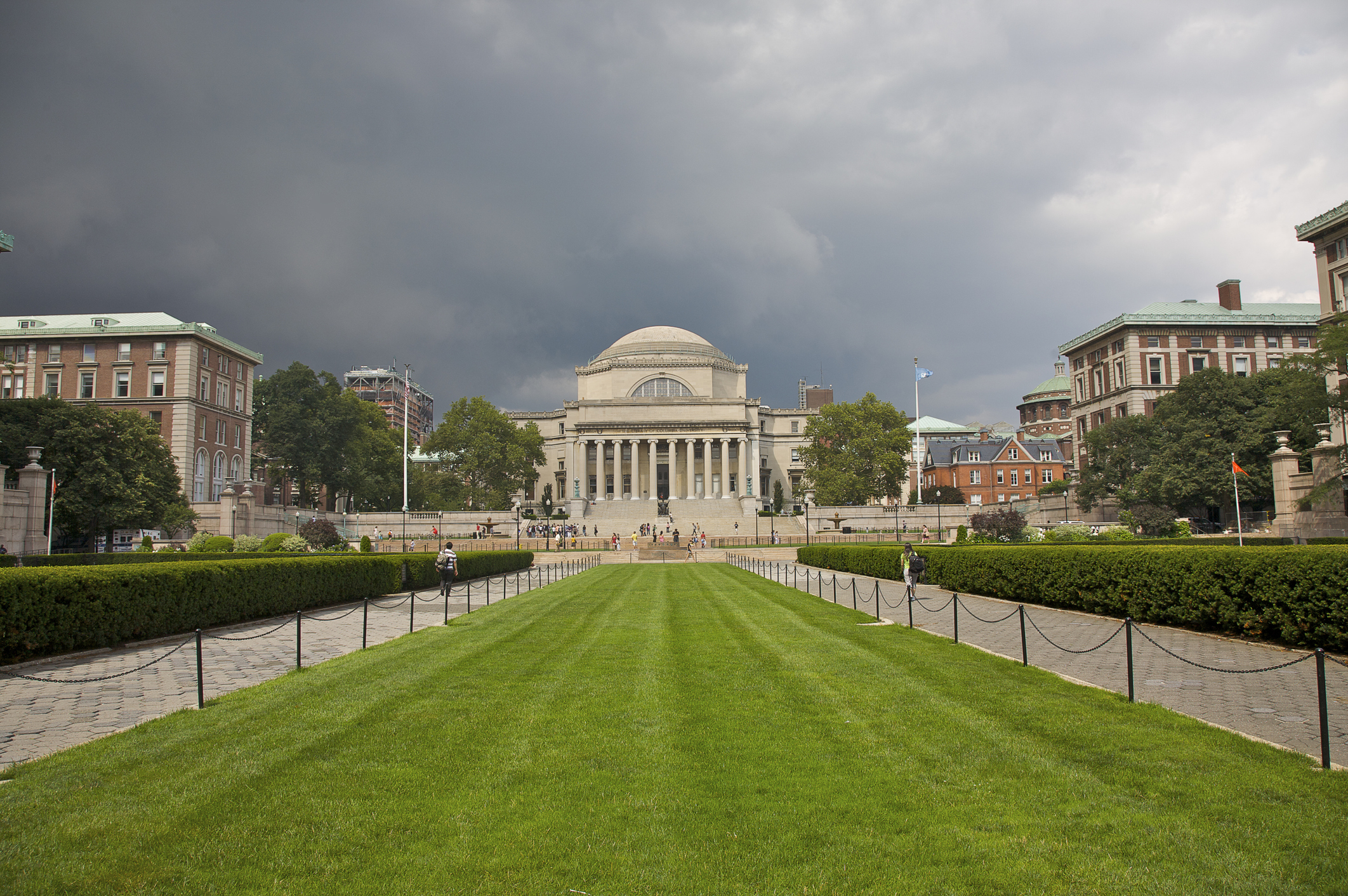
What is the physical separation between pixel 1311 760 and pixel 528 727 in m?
7.43

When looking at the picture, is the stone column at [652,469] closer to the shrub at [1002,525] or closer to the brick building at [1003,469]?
the brick building at [1003,469]

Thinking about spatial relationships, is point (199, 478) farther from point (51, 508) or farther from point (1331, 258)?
point (1331, 258)

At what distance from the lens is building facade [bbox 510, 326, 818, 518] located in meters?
100

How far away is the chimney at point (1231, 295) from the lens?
83.6 meters

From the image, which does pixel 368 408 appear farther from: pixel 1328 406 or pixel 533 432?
pixel 1328 406

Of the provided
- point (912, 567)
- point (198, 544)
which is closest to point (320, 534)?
point (198, 544)

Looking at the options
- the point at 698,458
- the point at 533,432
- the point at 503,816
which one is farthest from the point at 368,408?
the point at 503,816

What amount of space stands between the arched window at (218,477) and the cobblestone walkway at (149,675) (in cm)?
6006

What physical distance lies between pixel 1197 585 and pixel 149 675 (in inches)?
743

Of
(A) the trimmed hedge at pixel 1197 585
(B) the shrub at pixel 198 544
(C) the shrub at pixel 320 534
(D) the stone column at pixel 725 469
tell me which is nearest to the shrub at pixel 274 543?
(B) the shrub at pixel 198 544

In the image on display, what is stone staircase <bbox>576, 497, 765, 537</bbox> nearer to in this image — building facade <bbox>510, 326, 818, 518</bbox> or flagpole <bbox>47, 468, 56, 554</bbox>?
building facade <bbox>510, 326, 818, 518</bbox>

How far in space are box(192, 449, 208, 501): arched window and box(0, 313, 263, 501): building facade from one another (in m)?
0.06

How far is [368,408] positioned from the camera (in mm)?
94125

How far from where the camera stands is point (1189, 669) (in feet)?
38.6
